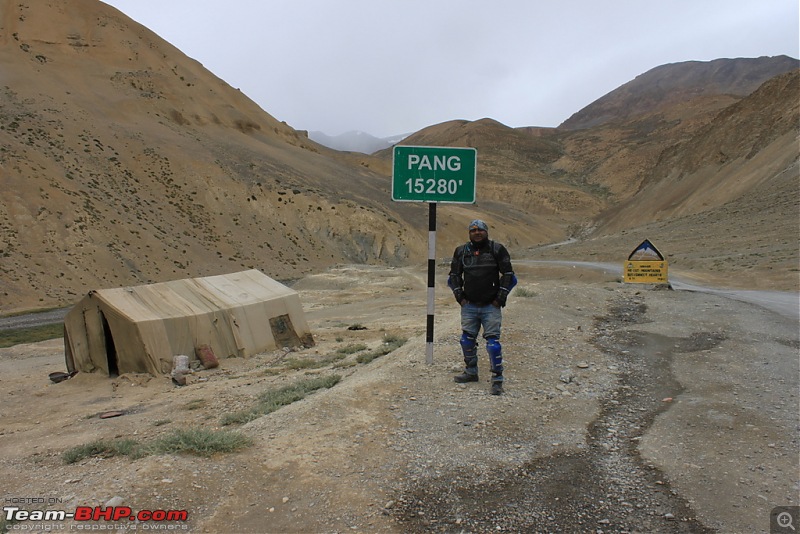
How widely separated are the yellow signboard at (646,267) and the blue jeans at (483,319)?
45.0 ft

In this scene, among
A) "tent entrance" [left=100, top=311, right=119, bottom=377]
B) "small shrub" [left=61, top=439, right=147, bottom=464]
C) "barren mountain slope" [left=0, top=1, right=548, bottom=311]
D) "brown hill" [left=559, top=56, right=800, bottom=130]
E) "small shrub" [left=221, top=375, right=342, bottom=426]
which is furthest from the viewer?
"brown hill" [left=559, top=56, right=800, bottom=130]

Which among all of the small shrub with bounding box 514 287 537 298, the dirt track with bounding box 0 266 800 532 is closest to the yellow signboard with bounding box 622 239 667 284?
the small shrub with bounding box 514 287 537 298

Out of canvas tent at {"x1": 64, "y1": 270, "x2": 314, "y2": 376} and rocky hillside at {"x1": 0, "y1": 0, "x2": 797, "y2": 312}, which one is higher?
rocky hillside at {"x1": 0, "y1": 0, "x2": 797, "y2": 312}

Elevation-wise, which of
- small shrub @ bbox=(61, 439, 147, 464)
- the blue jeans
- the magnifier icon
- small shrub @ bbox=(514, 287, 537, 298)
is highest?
the blue jeans

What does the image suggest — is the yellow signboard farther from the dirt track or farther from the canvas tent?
the canvas tent

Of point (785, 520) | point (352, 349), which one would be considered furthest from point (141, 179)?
point (785, 520)

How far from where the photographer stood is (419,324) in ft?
49.6

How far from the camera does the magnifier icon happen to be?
3410 millimetres

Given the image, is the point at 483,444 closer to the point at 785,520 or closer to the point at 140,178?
the point at 785,520

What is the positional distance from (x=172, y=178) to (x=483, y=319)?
47475 mm

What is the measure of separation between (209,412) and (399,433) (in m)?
3.41

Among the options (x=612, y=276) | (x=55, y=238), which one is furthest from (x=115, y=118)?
(x=612, y=276)

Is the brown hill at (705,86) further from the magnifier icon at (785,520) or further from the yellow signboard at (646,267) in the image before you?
the magnifier icon at (785,520)

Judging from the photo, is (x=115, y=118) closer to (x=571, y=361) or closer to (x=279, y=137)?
(x=279, y=137)
